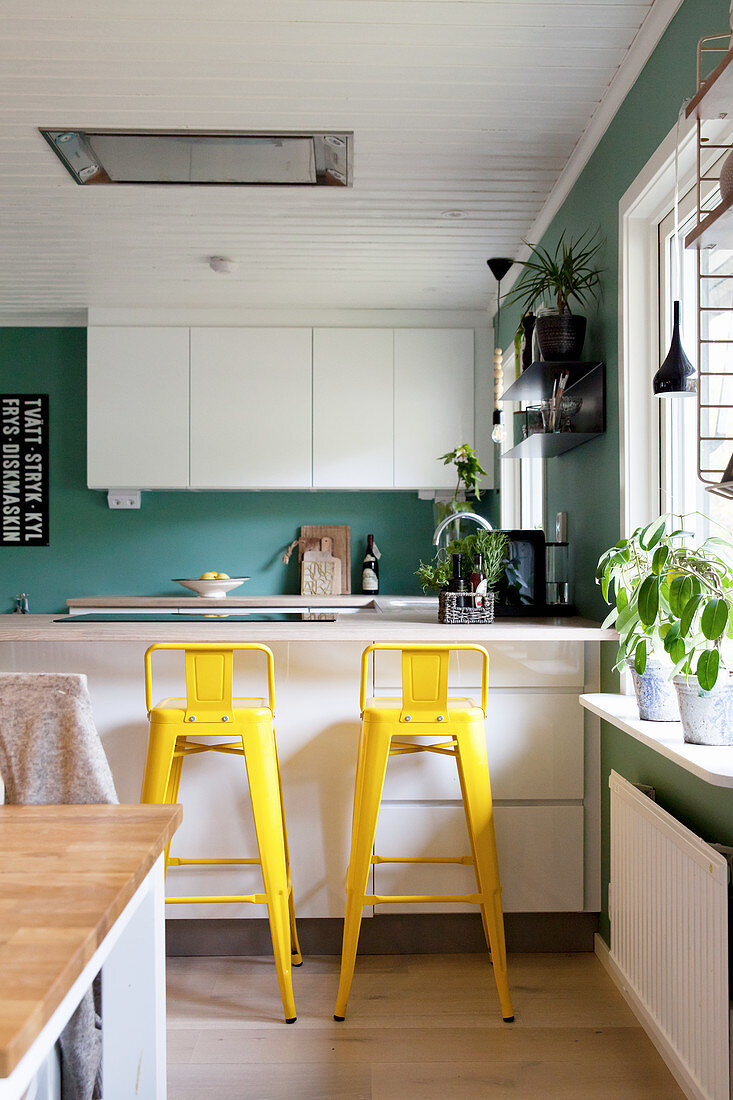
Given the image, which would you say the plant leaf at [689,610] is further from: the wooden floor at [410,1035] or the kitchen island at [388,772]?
the wooden floor at [410,1035]

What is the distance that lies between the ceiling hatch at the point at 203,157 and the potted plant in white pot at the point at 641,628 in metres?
1.65

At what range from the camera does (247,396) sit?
4.64 metres

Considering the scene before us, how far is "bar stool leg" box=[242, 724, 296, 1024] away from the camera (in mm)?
2205

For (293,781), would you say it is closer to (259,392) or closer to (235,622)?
(235,622)

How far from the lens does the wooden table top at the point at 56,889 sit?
0.64 meters

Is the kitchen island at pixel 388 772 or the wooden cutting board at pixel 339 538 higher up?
the wooden cutting board at pixel 339 538

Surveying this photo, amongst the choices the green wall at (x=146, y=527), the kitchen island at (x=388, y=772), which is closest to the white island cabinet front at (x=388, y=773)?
the kitchen island at (x=388, y=772)

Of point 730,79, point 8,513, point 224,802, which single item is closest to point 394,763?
point 224,802

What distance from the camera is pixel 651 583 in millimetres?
1681

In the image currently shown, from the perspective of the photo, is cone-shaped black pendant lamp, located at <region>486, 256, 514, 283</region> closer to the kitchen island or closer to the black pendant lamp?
the black pendant lamp

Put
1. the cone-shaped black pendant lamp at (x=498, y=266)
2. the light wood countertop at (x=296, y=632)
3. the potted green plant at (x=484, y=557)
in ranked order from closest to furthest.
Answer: the light wood countertop at (x=296, y=632) < the potted green plant at (x=484, y=557) < the cone-shaped black pendant lamp at (x=498, y=266)

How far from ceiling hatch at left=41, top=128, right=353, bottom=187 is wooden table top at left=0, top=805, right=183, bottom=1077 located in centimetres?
224

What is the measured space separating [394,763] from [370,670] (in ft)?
0.91

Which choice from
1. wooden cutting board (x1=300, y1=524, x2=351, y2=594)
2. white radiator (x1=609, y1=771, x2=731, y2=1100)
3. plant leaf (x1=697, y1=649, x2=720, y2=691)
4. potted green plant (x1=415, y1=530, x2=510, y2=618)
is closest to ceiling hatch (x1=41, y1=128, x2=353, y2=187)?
potted green plant (x1=415, y1=530, x2=510, y2=618)
